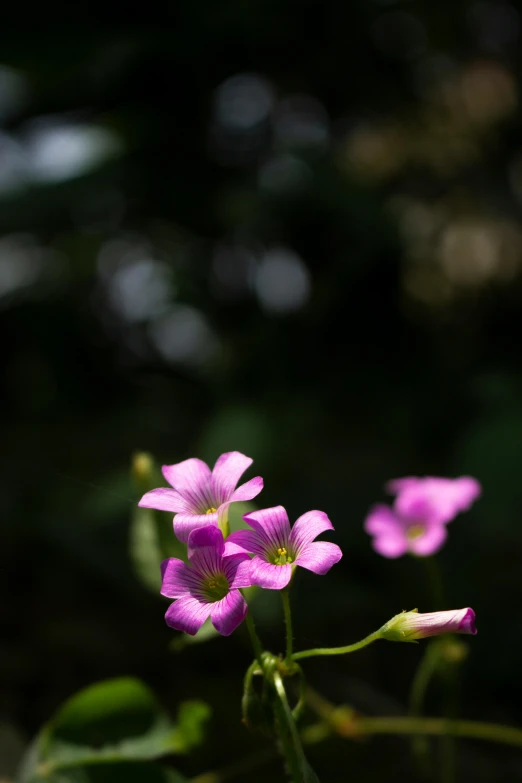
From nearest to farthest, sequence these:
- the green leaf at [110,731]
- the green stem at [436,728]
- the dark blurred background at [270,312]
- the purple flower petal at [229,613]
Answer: the purple flower petal at [229,613] < the green leaf at [110,731] < the green stem at [436,728] < the dark blurred background at [270,312]

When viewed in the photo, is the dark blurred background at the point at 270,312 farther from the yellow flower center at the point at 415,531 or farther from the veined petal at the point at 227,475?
the veined petal at the point at 227,475

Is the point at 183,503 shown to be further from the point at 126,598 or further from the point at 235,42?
the point at 235,42

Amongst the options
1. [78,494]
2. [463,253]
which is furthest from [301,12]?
[78,494]

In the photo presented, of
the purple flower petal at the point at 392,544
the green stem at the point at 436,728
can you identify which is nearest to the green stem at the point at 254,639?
the purple flower petal at the point at 392,544

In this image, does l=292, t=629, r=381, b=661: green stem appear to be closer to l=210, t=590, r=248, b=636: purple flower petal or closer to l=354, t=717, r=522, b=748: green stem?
l=210, t=590, r=248, b=636: purple flower petal

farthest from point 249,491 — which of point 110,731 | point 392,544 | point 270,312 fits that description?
point 270,312

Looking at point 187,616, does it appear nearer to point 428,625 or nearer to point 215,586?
point 215,586
